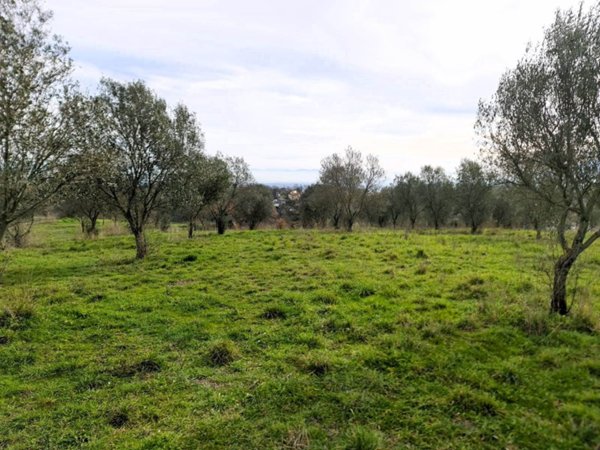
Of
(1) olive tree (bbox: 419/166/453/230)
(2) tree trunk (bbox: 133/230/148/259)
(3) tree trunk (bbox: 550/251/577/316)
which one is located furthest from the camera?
(1) olive tree (bbox: 419/166/453/230)

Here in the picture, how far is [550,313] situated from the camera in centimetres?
822

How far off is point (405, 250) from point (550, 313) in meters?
10.6

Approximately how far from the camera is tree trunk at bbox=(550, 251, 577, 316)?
8117 mm

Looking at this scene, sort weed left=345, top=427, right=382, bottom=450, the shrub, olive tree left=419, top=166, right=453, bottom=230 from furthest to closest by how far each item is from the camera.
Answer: olive tree left=419, top=166, right=453, bottom=230, the shrub, weed left=345, top=427, right=382, bottom=450

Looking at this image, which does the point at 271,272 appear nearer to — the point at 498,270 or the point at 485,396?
the point at 498,270

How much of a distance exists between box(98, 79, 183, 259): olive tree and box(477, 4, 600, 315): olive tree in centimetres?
1430

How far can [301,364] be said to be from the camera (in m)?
6.57

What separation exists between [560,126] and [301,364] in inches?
283

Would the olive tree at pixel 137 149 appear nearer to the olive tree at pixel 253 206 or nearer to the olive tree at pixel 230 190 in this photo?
the olive tree at pixel 230 190

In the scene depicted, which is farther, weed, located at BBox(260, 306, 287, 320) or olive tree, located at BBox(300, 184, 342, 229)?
olive tree, located at BBox(300, 184, 342, 229)

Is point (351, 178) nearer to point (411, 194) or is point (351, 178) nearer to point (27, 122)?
point (411, 194)

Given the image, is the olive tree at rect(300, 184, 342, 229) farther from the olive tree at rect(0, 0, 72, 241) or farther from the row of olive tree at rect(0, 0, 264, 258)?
the olive tree at rect(0, 0, 72, 241)

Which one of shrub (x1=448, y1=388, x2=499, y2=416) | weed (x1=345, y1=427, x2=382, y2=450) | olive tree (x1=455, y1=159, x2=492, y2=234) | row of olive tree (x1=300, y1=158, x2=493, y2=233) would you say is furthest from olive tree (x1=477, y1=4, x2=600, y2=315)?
olive tree (x1=455, y1=159, x2=492, y2=234)

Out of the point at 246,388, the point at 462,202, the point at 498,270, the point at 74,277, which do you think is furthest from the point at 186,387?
the point at 462,202
